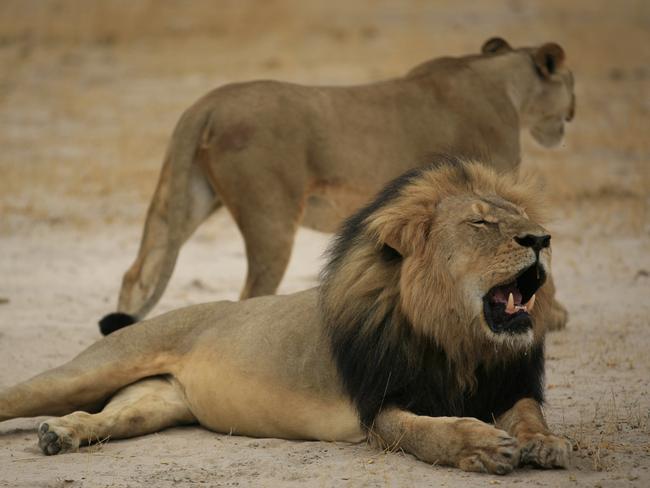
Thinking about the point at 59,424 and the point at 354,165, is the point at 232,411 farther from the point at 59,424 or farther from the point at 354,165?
the point at 354,165

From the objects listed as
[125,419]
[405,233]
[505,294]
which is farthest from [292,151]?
[505,294]

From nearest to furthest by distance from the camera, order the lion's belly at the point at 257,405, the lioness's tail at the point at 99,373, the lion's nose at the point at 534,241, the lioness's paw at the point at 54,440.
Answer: the lion's nose at the point at 534,241
the lion's belly at the point at 257,405
the lioness's paw at the point at 54,440
the lioness's tail at the point at 99,373

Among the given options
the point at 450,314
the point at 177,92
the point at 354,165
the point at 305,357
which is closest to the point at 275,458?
the point at 305,357

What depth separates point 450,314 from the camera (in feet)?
12.0

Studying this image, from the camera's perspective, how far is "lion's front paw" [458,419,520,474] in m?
3.44

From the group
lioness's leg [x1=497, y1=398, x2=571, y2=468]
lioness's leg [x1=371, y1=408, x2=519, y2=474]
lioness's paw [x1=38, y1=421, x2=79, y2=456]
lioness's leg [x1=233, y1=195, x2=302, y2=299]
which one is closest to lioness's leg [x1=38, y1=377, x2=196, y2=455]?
lioness's paw [x1=38, y1=421, x2=79, y2=456]

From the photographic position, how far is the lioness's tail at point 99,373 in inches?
171

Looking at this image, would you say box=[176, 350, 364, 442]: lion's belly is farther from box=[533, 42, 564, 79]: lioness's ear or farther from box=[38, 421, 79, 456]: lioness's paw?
box=[533, 42, 564, 79]: lioness's ear

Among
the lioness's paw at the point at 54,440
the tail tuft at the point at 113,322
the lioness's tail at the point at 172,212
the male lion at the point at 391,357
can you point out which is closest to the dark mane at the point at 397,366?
the male lion at the point at 391,357

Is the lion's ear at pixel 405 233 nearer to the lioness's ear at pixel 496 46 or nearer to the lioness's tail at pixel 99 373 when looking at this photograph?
the lioness's tail at pixel 99 373

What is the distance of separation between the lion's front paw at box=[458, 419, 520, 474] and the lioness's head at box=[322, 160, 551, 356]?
29 centimetres

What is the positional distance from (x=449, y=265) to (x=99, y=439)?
4.53ft

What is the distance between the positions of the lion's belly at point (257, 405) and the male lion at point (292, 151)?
1.17 metres

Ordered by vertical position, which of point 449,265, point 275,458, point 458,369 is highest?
point 449,265
